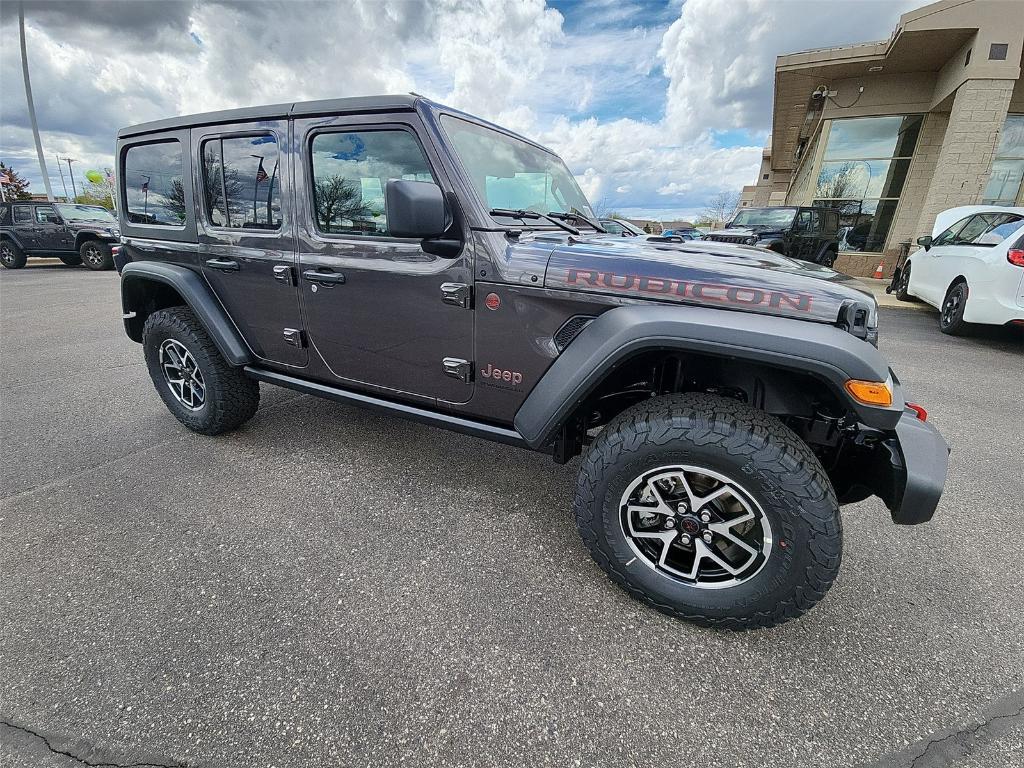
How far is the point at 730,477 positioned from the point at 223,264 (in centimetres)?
279

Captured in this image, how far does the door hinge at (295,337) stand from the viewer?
2639mm

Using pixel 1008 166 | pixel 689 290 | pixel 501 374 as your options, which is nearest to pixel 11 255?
pixel 501 374

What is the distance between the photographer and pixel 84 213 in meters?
12.1

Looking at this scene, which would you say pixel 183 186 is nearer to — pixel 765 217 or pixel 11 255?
pixel 765 217

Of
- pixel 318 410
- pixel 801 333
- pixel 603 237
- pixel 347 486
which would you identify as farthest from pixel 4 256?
pixel 801 333

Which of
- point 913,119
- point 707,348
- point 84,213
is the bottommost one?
point 84,213

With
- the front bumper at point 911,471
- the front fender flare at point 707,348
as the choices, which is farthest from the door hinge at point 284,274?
the front bumper at point 911,471

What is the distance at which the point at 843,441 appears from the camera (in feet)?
6.13

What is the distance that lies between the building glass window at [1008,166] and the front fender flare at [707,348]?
14.8 m

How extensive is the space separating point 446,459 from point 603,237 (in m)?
1.56

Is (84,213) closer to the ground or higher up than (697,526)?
higher up

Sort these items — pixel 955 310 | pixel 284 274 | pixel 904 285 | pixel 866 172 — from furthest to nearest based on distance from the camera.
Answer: pixel 866 172
pixel 904 285
pixel 955 310
pixel 284 274

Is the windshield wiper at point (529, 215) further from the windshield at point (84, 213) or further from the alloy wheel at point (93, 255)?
the windshield at point (84, 213)

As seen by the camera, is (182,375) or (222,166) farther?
(182,375)
